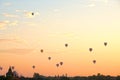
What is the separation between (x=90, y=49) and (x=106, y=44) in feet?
18.3

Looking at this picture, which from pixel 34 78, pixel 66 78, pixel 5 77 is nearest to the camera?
pixel 5 77

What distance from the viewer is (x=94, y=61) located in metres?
103

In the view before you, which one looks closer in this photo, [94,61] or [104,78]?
[94,61]

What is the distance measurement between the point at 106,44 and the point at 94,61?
15128mm

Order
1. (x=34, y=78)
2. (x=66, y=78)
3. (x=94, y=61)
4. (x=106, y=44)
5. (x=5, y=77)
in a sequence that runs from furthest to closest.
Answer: (x=34, y=78) < (x=66, y=78) < (x=5, y=77) < (x=94, y=61) < (x=106, y=44)

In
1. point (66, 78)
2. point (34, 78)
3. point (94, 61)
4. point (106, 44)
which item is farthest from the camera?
point (34, 78)

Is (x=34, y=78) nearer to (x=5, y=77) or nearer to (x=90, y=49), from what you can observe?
(x=5, y=77)

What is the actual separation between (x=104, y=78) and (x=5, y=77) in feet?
255

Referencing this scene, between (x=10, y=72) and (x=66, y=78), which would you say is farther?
(x=66, y=78)

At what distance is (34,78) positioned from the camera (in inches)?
7037

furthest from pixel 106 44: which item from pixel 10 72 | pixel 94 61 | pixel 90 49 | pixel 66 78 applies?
pixel 66 78

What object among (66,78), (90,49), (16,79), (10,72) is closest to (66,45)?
(90,49)

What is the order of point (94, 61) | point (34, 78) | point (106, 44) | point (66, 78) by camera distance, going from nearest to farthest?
point (106, 44) < point (94, 61) < point (66, 78) < point (34, 78)

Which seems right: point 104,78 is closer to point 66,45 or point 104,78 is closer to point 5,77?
point 5,77
